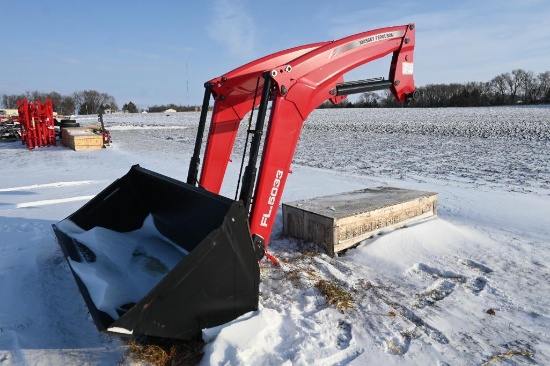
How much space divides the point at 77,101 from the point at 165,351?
368 feet

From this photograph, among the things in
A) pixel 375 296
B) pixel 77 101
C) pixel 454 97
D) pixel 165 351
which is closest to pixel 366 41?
pixel 375 296

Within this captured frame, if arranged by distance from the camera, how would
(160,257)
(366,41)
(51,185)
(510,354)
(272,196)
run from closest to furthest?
(510,354)
(272,196)
(160,257)
(366,41)
(51,185)

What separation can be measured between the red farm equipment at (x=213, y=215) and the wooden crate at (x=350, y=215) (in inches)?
35.9

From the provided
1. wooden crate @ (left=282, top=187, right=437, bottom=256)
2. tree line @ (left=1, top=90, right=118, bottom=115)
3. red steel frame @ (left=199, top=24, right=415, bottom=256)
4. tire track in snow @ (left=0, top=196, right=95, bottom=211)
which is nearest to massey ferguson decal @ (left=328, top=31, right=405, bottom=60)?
red steel frame @ (left=199, top=24, right=415, bottom=256)

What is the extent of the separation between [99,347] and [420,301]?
260 centimetres

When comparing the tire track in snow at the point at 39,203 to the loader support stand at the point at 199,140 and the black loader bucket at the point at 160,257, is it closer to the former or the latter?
the black loader bucket at the point at 160,257

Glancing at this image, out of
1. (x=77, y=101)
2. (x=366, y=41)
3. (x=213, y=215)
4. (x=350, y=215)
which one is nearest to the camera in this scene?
(x=213, y=215)

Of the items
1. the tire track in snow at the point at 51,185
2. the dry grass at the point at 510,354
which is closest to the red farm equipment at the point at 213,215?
the dry grass at the point at 510,354

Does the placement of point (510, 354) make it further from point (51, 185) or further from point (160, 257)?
point (51, 185)

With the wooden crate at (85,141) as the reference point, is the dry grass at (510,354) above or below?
below

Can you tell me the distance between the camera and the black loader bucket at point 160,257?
256cm

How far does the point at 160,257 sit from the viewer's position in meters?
3.71

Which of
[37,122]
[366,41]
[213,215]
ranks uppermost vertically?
[366,41]

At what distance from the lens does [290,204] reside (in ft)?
16.5
